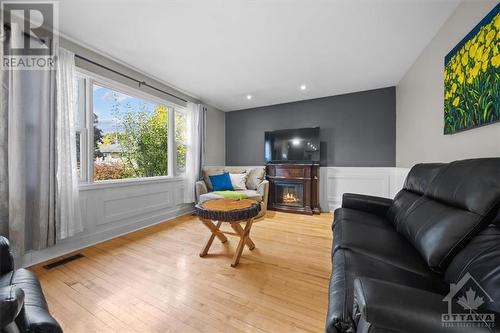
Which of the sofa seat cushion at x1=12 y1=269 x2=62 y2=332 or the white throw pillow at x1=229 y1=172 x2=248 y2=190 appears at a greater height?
the white throw pillow at x1=229 y1=172 x2=248 y2=190

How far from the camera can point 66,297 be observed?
151cm

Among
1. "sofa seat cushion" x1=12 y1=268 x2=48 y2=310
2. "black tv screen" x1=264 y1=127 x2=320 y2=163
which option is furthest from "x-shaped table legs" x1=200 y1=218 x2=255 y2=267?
"black tv screen" x1=264 y1=127 x2=320 y2=163

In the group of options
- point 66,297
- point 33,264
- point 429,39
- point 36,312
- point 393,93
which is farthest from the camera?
point 393,93

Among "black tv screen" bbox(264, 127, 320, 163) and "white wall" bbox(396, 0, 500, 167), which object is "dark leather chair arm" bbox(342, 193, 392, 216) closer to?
"white wall" bbox(396, 0, 500, 167)

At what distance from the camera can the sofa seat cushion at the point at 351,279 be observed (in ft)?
2.38

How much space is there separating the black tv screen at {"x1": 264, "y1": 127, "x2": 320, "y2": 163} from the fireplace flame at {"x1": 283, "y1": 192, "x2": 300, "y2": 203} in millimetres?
697

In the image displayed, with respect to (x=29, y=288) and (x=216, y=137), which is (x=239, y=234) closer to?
(x=29, y=288)

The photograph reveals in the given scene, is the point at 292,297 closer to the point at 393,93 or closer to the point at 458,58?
the point at 458,58

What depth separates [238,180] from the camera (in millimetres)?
4074

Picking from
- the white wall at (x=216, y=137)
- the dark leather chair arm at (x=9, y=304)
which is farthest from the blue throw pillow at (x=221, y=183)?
the dark leather chair arm at (x=9, y=304)

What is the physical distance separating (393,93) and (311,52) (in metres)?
2.09

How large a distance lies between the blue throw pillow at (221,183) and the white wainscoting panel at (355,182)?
6.22 ft

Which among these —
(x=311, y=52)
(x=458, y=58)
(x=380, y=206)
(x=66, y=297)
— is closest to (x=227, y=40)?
(x=311, y=52)

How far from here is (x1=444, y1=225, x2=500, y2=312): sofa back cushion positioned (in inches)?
27.5
